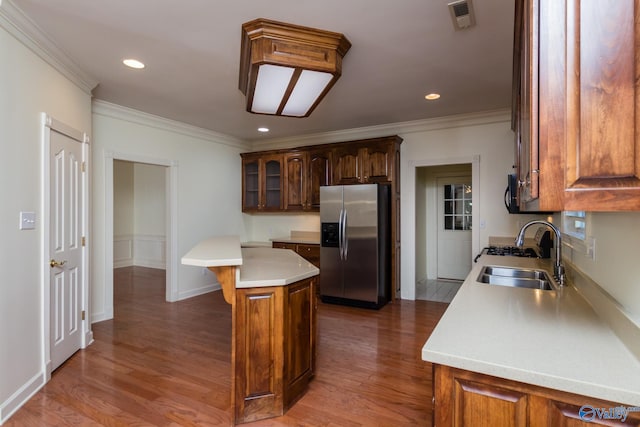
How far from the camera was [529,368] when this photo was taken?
938 millimetres

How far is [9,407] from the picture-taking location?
212 cm

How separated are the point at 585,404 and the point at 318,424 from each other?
1.57 metres

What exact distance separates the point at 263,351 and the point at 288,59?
74.4 inches

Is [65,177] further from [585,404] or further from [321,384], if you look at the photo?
[585,404]

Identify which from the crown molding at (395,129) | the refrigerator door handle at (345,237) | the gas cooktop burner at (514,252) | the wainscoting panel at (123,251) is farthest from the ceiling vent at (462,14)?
the wainscoting panel at (123,251)

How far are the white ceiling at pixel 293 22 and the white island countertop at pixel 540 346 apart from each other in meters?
1.81

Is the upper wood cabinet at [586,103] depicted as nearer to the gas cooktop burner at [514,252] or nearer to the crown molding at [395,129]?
the gas cooktop burner at [514,252]

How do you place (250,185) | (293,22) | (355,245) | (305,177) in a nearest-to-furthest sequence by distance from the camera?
(293,22) < (355,245) < (305,177) < (250,185)

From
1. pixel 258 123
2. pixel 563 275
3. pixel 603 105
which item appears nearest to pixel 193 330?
pixel 258 123

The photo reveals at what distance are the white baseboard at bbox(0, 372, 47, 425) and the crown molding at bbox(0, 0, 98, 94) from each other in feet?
7.77

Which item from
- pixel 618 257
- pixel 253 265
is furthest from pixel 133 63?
pixel 618 257

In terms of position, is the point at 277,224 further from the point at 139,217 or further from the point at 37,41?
the point at 37,41

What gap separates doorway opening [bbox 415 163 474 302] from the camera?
602 cm

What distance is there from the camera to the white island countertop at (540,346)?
887mm
